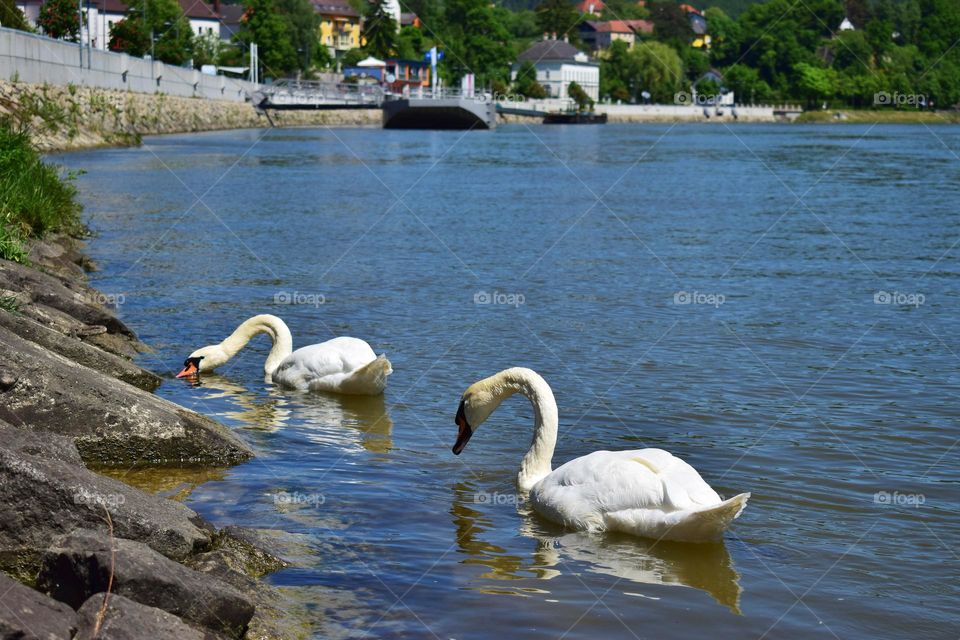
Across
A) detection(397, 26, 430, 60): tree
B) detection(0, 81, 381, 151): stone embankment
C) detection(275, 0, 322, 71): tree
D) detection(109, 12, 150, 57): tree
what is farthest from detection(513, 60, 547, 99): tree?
detection(109, 12, 150, 57): tree

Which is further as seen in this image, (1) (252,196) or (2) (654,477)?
(1) (252,196)

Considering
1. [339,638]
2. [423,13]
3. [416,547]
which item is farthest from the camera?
[423,13]

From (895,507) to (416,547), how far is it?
366 centimetres

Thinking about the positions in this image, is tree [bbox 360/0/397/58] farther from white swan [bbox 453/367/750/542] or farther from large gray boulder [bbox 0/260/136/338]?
white swan [bbox 453/367/750/542]

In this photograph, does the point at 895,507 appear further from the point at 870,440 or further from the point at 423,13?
the point at 423,13

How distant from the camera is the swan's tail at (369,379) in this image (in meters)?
12.4

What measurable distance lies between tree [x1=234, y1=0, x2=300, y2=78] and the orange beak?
4652 inches

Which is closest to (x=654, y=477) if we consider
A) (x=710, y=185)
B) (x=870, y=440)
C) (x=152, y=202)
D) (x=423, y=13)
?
(x=870, y=440)

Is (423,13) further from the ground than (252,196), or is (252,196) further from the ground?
(423,13)

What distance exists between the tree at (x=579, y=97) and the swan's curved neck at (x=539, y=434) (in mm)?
173195

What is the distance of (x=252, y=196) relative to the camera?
3744 cm

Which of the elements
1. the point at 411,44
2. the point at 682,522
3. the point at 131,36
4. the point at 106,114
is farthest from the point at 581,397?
the point at 411,44

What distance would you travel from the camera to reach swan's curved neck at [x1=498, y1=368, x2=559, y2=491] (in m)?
9.43

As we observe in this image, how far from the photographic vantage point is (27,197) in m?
19.2
